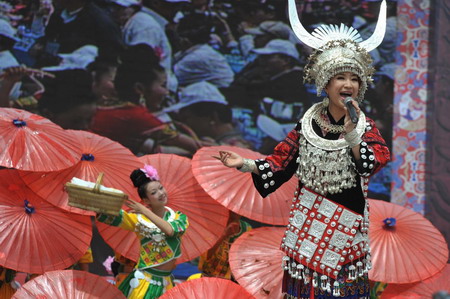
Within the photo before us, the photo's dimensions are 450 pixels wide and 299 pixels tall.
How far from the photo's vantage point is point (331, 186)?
3758 millimetres

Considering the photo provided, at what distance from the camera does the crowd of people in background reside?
7.18 meters

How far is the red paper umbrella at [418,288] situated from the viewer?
16.1 feet

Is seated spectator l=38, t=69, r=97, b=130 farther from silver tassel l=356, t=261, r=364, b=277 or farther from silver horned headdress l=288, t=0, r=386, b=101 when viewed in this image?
silver tassel l=356, t=261, r=364, b=277

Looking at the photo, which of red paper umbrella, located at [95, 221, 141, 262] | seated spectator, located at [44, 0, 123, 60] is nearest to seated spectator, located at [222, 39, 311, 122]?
seated spectator, located at [44, 0, 123, 60]

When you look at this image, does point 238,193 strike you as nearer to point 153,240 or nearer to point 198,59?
point 153,240

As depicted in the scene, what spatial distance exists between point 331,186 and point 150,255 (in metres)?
1.57

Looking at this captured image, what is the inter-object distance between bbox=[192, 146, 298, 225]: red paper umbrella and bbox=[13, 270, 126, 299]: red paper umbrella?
3.60 ft

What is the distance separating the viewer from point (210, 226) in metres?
5.34

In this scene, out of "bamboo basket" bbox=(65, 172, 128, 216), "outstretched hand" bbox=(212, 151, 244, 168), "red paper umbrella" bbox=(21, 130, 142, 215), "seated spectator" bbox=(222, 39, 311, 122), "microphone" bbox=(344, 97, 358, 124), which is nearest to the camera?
"microphone" bbox=(344, 97, 358, 124)

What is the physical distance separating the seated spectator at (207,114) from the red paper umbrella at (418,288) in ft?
8.57

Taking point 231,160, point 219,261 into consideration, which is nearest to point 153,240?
point 219,261

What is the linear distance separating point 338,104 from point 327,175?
1.24ft

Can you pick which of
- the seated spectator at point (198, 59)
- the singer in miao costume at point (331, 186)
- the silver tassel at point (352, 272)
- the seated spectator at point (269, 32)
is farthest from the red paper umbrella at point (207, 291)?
the seated spectator at point (269, 32)

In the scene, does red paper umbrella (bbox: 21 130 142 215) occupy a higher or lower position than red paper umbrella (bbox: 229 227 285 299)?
higher
